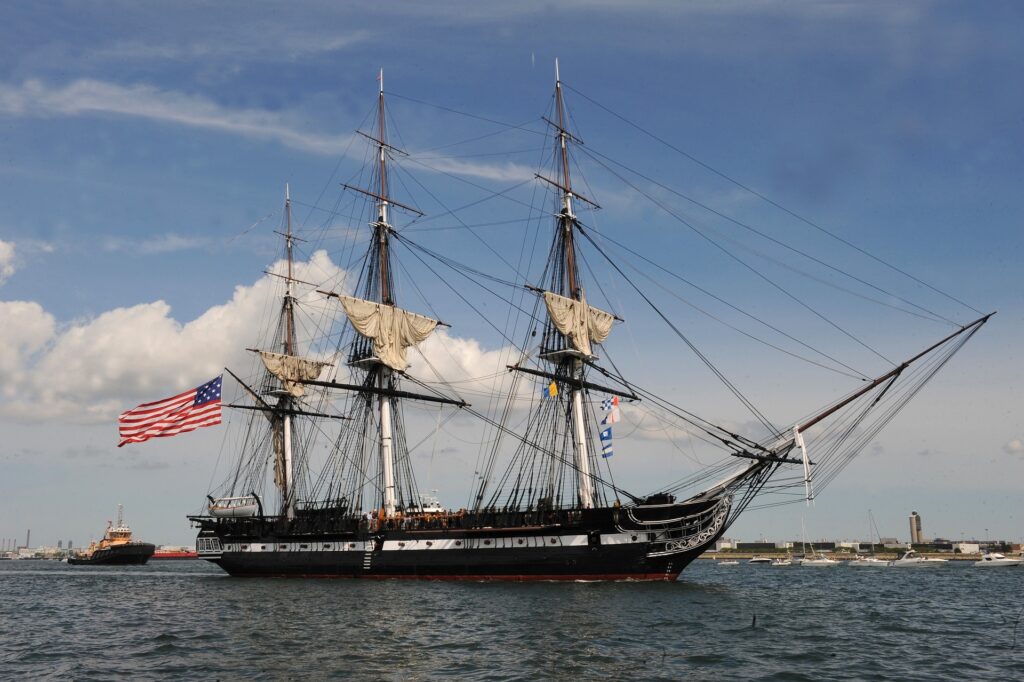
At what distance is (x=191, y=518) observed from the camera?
238 feet

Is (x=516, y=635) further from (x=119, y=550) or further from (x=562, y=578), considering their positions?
(x=119, y=550)

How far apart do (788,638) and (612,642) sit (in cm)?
651

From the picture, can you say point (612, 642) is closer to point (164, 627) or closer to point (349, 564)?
point (164, 627)

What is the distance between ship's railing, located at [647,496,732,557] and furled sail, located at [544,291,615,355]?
49.2 ft

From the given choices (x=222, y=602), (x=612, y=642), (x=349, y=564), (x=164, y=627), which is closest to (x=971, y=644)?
(x=612, y=642)

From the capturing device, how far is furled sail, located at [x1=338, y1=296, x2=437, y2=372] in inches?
2665

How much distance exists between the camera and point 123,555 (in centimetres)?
12700

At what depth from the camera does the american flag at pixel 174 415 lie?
55.9 m

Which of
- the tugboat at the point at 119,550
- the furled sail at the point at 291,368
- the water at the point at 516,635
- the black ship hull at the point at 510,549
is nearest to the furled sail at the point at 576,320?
the black ship hull at the point at 510,549

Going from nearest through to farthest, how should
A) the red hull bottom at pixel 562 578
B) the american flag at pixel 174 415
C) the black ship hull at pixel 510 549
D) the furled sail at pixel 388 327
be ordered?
the black ship hull at pixel 510 549 → the red hull bottom at pixel 562 578 → the american flag at pixel 174 415 → the furled sail at pixel 388 327

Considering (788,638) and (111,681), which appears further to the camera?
(788,638)

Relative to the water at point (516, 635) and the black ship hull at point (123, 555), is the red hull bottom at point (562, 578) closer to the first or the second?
the water at point (516, 635)

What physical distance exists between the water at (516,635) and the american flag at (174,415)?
11115 millimetres

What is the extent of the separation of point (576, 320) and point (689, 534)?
17.6 m
